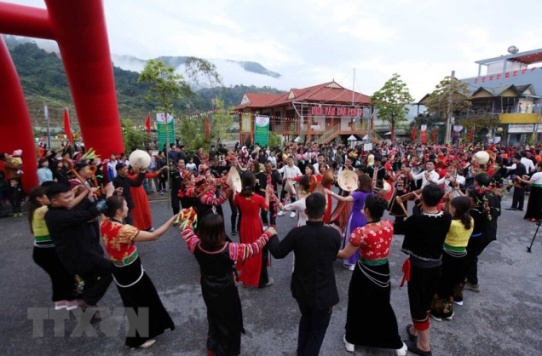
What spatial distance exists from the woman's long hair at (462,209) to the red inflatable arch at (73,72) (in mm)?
7961

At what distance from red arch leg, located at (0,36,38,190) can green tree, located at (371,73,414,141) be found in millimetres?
25910

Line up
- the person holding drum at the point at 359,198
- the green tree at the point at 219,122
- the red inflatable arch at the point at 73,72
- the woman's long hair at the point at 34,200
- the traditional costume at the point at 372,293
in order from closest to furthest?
the traditional costume at the point at 372,293, the woman's long hair at the point at 34,200, the person holding drum at the point at 359,198, the red inflatable arch at the point at 73,72, the green tree at the point at 219,122

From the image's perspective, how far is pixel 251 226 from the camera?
4195 mm

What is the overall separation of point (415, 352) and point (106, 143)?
9280 mm

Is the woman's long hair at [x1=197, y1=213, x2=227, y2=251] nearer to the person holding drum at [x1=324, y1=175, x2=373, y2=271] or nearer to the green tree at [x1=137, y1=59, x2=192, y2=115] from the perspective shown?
the person holding drum at [x1=324, y1=175, x2=373, y2=271]

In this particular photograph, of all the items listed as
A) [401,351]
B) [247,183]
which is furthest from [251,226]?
[401,351]

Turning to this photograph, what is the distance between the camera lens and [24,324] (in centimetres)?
351

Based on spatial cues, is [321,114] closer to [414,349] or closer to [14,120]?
[14,120]

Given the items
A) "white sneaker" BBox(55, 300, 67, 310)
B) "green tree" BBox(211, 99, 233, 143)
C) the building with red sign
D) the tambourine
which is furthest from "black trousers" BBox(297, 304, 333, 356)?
the building with red sign

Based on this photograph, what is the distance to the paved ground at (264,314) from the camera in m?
3.17

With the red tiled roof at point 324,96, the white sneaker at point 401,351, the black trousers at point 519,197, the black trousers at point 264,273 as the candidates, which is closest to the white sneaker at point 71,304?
the black trousers at point 264,273

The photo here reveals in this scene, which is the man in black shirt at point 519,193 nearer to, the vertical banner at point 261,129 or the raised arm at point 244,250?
the raised arm at point 244,250

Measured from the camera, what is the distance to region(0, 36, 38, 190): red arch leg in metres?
7.97

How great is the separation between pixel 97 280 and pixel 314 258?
2706 millimetres
